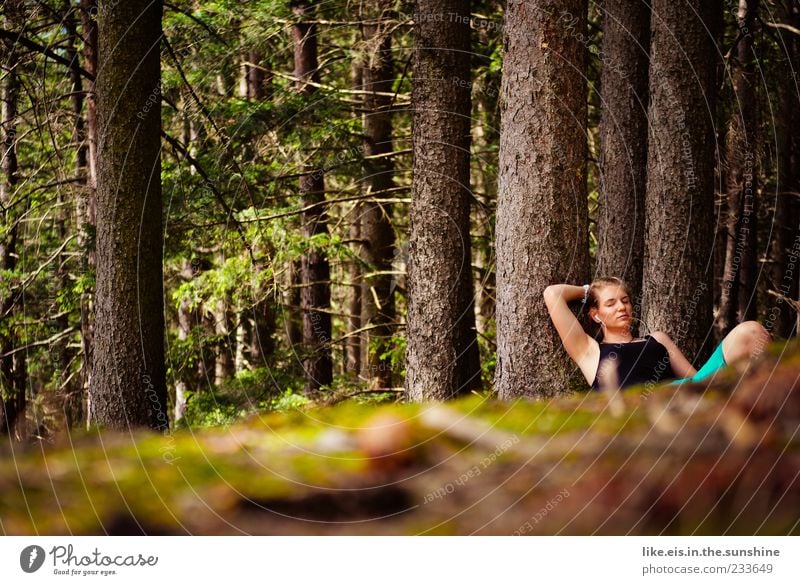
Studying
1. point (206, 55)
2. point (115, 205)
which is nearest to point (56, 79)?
point (206, 55)

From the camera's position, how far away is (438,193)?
7176mm

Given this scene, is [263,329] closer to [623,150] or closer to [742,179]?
[623,150]

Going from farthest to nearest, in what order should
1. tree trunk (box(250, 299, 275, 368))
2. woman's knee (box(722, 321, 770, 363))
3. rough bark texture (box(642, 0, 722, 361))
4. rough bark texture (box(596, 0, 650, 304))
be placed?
1. tree trunk (box(250, 299, 275, 368))
2. rough bark texture (box(596, 0, 650, 304))
3. rough bark texture (box(642, 0, 722, 361))
4. woman's knee (box(722, 321, 770, 363))

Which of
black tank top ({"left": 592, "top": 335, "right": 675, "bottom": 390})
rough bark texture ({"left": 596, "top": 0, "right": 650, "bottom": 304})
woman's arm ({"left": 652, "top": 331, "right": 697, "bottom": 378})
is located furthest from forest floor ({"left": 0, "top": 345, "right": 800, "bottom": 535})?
rough bark texture ({"left": 596, "top": 0, "right": 650, "bottom": 304})

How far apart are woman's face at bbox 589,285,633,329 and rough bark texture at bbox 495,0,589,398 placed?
8.8 inches

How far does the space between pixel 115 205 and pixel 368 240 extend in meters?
5.59

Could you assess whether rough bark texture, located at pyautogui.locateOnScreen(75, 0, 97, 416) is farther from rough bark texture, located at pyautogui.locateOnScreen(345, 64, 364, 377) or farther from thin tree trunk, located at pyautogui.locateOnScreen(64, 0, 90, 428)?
rough bark texture, located at pyautogui.locateOnScreen(345, 64, 364, 377)

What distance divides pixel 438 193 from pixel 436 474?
18.8 feet

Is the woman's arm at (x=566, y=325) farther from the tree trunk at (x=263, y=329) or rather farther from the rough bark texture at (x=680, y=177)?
the tree trunk at (x=263, y=329)

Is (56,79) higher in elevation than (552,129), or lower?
higher

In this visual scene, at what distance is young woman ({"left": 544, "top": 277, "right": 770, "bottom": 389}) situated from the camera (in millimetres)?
4473

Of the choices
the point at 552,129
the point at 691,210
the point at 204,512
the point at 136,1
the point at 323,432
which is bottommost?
the point at 204,512
